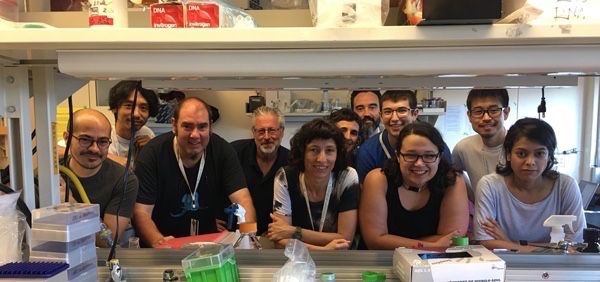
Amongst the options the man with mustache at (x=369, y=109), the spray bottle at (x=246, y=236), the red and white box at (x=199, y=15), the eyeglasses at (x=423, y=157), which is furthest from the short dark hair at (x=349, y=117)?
the red and white box at (x=199, y=15)

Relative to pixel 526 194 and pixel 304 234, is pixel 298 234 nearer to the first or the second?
pixel 304 234

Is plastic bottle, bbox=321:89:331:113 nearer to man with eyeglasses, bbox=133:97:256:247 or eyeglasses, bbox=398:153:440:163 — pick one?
man with eyeglasses, bbox=133:97:256:247

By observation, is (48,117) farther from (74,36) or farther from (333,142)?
(333,142)

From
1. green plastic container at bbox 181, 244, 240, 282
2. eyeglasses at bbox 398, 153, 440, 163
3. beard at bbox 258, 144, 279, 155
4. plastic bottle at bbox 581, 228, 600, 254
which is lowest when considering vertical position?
plastic bottle at bbox 581, 228, 600, 254

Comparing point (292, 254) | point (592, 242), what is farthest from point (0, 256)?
point (592, 242)

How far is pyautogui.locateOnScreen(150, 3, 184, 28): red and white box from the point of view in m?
0.74

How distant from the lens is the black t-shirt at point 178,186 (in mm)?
1974

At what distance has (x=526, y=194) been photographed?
1648 millimetres

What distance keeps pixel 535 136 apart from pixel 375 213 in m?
0.68

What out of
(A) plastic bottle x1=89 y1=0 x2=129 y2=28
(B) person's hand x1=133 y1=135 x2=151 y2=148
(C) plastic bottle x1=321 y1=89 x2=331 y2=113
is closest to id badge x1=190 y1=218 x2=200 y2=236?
(B) person's hand x1=133 y1=135 x2=151 y2=148

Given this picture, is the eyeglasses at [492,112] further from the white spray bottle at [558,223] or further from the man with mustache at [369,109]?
the white spray bottle at [558,223]

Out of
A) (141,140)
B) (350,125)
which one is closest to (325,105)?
(350,125)

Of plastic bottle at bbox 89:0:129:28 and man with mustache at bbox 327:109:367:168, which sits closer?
plastic bottle at bbox 89:0:129:28

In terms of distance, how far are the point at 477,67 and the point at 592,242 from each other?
70 centimetres
